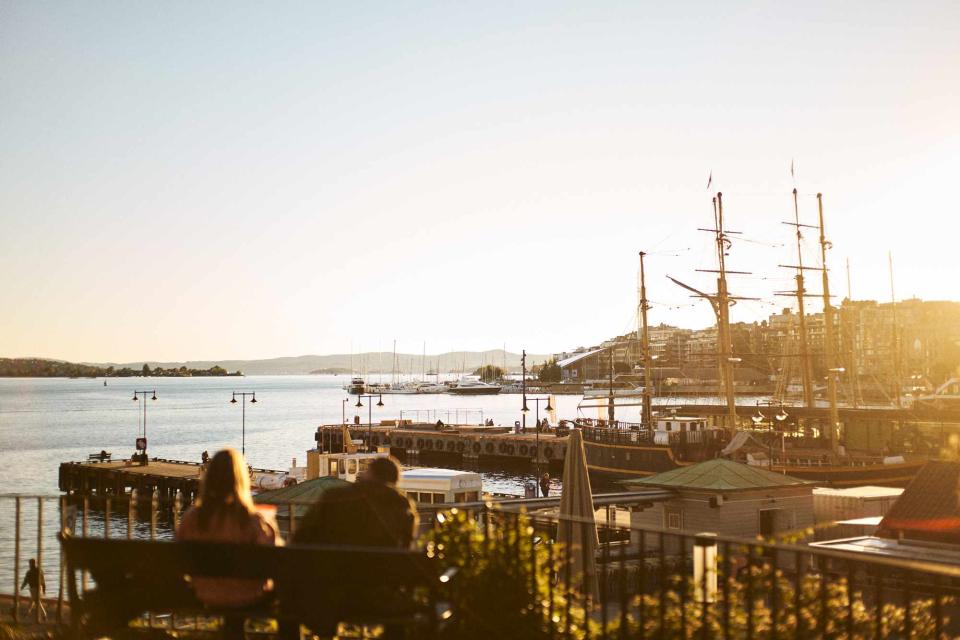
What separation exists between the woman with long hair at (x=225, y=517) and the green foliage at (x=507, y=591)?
134 cm

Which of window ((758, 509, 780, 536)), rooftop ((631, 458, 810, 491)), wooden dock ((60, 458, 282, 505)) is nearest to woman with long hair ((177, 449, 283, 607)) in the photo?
rooftop ((631, 458, 810, 491))

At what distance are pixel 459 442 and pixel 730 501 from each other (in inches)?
2748

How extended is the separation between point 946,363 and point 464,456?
106 m

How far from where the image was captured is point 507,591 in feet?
19.4

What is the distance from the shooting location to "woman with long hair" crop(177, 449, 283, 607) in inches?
214

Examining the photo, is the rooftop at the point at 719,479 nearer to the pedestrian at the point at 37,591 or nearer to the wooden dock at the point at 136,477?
the pedestrian at the point at 37,591

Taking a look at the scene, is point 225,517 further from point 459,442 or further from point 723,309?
point 459,442

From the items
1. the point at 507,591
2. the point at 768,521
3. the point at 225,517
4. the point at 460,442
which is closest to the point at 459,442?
the point at 460,442

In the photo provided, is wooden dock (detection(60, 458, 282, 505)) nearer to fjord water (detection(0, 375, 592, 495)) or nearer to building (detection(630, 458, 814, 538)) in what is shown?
fjord water (detection(0, 375, 592, 495))

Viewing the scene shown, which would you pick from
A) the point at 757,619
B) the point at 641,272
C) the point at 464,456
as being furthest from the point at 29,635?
the point at 464,456

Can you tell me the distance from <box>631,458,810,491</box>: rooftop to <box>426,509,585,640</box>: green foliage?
17818 millimetres

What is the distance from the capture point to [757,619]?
5.84 m

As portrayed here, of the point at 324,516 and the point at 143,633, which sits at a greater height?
the point at 324,516

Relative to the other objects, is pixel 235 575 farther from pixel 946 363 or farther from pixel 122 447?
pixel 946 363
